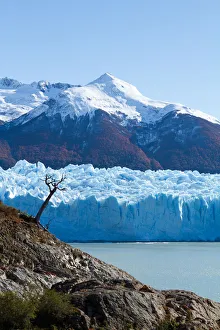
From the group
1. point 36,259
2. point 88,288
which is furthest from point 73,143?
point 88,288

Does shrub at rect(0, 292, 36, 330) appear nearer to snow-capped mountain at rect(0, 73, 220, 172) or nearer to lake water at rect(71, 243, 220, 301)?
lake water at rect(71, 243, 220, 301)

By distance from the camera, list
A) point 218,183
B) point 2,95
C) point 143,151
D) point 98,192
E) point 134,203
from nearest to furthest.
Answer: point 134,203
point 98,192
point 218,183
point 143,151
point 2,95

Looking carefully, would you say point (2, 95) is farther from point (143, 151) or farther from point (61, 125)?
point (143, 151)

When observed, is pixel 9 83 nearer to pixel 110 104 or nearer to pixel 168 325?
pixel 110 104

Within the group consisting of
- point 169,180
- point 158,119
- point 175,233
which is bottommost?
point 175,233

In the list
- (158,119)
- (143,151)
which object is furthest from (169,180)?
(158,119)

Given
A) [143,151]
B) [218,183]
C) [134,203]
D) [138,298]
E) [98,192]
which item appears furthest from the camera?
[143,151]

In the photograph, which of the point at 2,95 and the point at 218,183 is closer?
the point at 218,183
